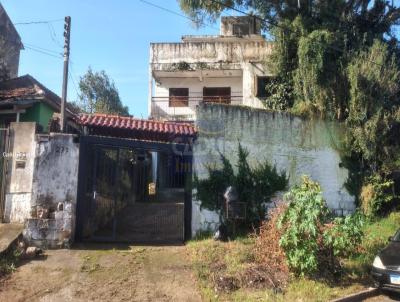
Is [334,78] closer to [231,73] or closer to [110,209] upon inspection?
[110,209]

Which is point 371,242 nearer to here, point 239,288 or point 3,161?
point 239,288

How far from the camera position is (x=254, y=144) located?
1216 cm

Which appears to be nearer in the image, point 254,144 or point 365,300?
point 365,300

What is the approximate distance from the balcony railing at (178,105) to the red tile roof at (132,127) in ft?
29.6

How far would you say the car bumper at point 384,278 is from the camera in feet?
25.4

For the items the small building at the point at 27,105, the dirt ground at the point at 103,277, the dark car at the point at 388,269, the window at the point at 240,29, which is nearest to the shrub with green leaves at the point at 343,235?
the dark car at the point at 388,269

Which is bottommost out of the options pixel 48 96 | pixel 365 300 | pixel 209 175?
pixel 365 300

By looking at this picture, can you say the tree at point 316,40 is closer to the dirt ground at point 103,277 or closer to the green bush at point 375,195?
the green bush at point 375,195

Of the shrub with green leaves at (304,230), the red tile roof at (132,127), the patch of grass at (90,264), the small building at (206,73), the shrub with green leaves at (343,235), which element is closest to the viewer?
the shrub with green leaves at (304,230)

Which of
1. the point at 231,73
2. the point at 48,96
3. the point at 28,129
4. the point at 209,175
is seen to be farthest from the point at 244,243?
the point at 231,73

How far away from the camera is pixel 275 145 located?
488 inches

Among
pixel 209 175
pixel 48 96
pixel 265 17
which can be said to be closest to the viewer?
pixel 209 175

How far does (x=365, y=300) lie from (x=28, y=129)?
329 inches

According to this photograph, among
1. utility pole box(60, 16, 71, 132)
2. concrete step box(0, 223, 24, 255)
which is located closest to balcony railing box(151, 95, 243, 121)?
utility pole box(60, 16, 71, 132)
